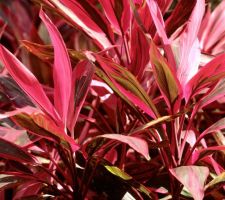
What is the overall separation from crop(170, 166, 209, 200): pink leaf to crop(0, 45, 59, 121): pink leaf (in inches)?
7.1

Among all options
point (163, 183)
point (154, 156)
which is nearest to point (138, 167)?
point (163, 183)

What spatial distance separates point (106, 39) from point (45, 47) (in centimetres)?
12

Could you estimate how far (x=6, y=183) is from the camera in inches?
26.9

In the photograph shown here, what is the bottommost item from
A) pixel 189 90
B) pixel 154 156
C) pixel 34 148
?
pixel 154 156

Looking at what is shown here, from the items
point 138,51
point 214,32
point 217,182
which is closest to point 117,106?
point 138,51

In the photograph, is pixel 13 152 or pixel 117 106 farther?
pixel 117 106

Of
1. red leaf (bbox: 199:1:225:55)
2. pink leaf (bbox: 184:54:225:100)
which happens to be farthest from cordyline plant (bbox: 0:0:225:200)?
red leaf (bbox: 199:1:225:55)

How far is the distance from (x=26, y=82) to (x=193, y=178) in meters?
0.25

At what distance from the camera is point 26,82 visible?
0.64 metres

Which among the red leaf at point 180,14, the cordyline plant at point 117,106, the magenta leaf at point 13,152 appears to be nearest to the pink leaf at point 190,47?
the cordyline plant at point 117,106

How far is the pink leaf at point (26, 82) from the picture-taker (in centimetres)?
63

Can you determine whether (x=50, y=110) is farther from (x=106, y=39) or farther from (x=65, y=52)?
(x=106, y=39)

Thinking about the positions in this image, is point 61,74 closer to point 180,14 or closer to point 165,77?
point 165,77

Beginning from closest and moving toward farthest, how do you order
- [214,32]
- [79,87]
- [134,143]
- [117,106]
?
1. [134,143]
2. [79,87]
3. [117,106]
4. [214,32]
